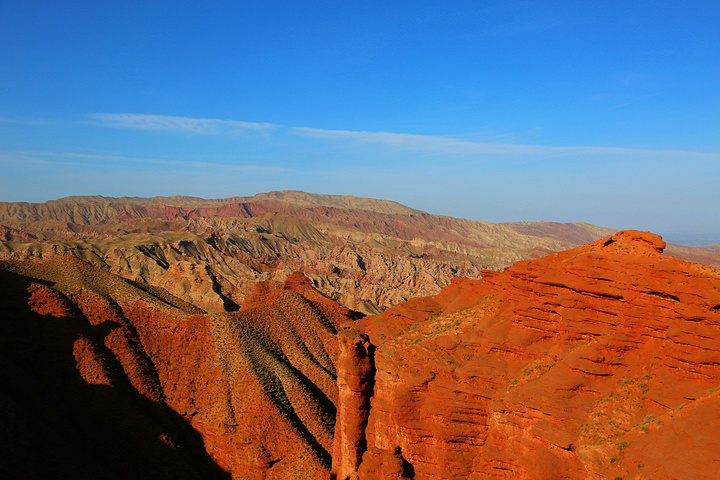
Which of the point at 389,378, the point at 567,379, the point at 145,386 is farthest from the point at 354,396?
the point at 145,386

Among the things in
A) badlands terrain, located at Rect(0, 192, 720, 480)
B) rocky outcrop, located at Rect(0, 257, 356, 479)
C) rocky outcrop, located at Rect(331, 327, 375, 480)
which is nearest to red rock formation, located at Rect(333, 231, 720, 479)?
badlands terrain, located at Rect(0, 192, 720, 480)

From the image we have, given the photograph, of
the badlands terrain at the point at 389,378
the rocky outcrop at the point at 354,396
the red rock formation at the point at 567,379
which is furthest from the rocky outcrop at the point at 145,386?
the red rock formation at the point at 567,379

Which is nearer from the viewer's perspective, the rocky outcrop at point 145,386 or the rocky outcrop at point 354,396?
the rocky outcrop at point 354,396

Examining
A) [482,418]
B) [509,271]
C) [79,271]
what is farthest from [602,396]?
[79,271]

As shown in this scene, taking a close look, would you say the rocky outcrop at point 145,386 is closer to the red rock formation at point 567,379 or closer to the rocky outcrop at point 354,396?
the rocky outcrop at point 354,396

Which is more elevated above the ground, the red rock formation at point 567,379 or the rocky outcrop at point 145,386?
the red rock formation at point 567,379

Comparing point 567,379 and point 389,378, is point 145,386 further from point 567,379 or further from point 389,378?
point 567,379
